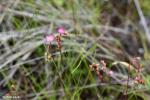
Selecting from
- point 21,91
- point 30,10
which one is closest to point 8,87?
point 21,91

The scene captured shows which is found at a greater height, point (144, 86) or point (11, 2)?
point (11, 2)

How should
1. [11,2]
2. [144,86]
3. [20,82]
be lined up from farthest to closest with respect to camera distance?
[11,2]
[20,82]
[144,86]

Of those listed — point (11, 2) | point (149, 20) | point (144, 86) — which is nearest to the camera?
point (144, 86)

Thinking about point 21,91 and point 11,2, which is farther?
point 11,2

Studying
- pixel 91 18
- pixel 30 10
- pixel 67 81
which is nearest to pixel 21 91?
pixel 67 81

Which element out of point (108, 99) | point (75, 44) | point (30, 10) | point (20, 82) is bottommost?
point (108, 99)

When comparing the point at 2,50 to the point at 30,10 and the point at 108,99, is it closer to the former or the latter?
the point at 30,10
